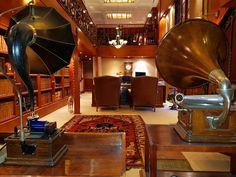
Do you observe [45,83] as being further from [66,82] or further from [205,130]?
[205,130]

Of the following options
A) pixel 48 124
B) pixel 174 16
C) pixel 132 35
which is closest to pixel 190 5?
pixel 174 16

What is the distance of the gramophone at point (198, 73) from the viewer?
1043 mm

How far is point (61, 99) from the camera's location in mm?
6457

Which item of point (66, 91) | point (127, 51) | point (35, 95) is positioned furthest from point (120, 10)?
point (35, 95)

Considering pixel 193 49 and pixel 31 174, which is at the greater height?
pixel 193 49

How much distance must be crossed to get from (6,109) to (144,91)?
131 inches

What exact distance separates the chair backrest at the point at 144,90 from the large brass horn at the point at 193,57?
4042 millimetres

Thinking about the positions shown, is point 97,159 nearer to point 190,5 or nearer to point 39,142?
point 39,142

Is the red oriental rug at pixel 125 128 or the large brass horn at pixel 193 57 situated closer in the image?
the large brass horn at pixel 193 57

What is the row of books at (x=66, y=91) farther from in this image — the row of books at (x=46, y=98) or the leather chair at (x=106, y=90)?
the leather chair at (x=106, y=90)

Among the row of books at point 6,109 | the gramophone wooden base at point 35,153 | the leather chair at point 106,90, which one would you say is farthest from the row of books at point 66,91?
the gramophone wooden base at point 35,153

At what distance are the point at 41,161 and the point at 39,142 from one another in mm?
83

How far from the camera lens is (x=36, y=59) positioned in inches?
43.0

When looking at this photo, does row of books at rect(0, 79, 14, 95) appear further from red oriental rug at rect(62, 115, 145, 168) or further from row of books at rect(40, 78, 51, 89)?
row of books at rect(40, 78, 51, 89)
